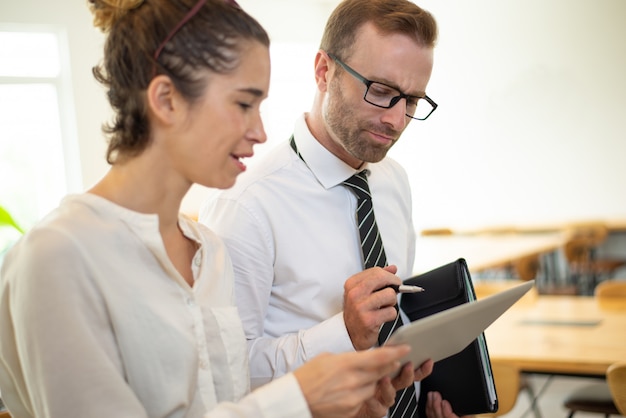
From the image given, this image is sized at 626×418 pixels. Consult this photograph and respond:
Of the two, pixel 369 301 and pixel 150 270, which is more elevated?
pixel 150 270

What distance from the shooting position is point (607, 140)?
26.0 feet

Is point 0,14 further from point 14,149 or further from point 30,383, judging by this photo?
point 30,383

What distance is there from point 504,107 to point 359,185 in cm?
727

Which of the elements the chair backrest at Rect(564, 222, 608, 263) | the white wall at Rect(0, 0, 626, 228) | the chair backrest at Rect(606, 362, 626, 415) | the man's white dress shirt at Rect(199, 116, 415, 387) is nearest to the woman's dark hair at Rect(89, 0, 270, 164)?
the man's white dress shirt at Rect(199, 116, 415, 387)

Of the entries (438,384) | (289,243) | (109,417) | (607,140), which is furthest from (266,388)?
(607,140)

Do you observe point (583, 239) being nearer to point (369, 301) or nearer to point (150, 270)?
point (369, 301)

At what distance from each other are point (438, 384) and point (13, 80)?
6631 mm

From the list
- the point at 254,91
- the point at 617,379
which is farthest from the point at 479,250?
the point at 254,91

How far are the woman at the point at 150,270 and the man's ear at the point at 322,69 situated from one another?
554mm

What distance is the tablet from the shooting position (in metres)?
1.06

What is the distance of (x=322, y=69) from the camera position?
5.78 ft

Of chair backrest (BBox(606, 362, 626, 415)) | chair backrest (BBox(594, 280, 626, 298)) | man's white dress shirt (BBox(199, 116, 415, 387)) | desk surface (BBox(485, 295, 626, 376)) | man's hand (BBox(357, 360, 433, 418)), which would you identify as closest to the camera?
man's hand (BBox(357, 360, 433, 418))

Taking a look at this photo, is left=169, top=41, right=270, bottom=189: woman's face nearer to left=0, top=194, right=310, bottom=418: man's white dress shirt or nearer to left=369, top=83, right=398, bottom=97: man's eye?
left=0, top=194, right=310, bottom=418: man's white dress shirt

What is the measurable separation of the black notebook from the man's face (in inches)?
13.3
